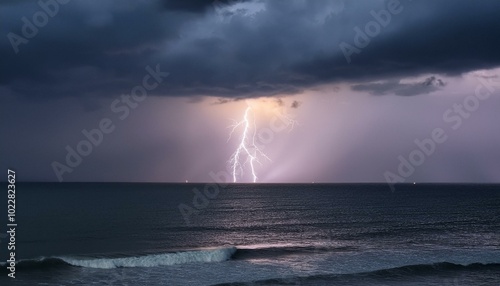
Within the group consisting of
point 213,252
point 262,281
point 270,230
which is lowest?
point 262,281

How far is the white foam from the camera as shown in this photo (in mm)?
38034

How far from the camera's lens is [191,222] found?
227 ft

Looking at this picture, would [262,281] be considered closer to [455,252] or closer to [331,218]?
[455,252]

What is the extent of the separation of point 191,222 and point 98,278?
118ft

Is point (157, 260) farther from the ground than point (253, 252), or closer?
closer

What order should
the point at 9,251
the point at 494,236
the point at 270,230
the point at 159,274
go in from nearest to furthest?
the point at 159,274 → the point at 9,251 → the point at 494,236 → the point at 270,230

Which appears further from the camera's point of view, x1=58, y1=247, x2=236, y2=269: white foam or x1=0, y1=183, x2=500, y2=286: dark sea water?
x1=58, y1=247, x2=236, y2=269: white foam

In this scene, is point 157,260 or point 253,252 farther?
point 253,252

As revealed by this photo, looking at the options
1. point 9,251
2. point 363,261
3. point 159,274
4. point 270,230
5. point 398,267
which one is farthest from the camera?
point 270,230

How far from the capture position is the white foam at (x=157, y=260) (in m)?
38.0

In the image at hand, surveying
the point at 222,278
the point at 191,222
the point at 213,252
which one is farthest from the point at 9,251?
the point at 191,222

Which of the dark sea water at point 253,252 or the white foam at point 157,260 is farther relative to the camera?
the white foam at point 157,260

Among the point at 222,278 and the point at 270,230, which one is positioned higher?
the point at 270,230

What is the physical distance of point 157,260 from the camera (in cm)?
3956
